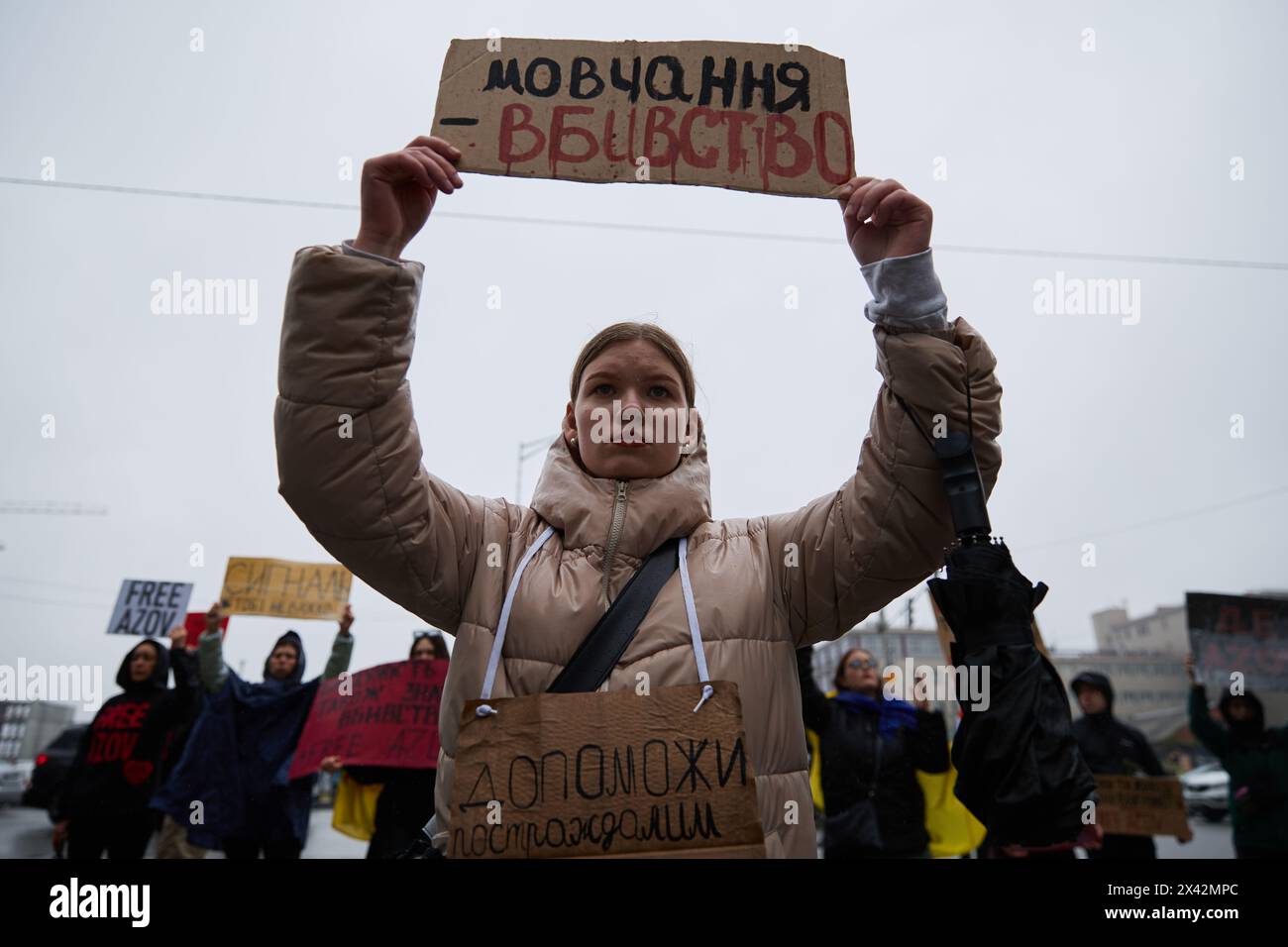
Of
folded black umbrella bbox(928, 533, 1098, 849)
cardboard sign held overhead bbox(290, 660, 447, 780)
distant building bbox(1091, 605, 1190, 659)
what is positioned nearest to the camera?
folded black umbrella bbox(928, 533, 1098, 849)

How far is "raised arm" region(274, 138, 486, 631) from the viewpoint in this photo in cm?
163

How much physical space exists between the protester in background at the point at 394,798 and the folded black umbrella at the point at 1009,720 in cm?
374

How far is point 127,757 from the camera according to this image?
18.5 feet

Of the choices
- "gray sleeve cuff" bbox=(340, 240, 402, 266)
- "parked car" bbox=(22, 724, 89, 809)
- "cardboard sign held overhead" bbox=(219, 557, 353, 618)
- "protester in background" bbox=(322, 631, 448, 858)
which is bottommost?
"parked car" bbox=(22, 724, 89, 809)

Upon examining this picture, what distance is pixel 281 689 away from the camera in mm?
5801

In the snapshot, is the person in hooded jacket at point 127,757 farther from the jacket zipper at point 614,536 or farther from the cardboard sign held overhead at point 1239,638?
the cardboard sign held overhead at point 1239,638

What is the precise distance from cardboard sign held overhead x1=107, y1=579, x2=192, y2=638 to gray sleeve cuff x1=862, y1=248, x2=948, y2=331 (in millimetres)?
8417

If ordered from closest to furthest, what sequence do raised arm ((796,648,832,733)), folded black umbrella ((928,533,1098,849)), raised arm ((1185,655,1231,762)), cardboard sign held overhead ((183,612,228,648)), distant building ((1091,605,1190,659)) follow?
folded black umbrella ((928,533,1098,849))
raised arm ((796,648,832,733))
raised arm ((1185,655,1231,762))
cardboard sign held overhead ((183,612,228,648))
distant building ((1091,605,1190,659))

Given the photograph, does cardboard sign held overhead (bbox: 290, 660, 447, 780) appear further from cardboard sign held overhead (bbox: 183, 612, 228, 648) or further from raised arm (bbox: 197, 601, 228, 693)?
cardboard sign held overhead (bbox: 183, 612, 228, 648)

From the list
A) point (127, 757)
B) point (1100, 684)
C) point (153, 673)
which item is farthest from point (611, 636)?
point (153, 673)

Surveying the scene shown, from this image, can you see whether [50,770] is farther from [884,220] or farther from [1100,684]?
[884,220]

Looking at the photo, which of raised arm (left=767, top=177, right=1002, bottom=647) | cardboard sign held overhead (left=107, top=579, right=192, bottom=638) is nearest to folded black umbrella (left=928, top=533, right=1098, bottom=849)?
raised arm (left=767, top=177, right=1002, bottom=647)
